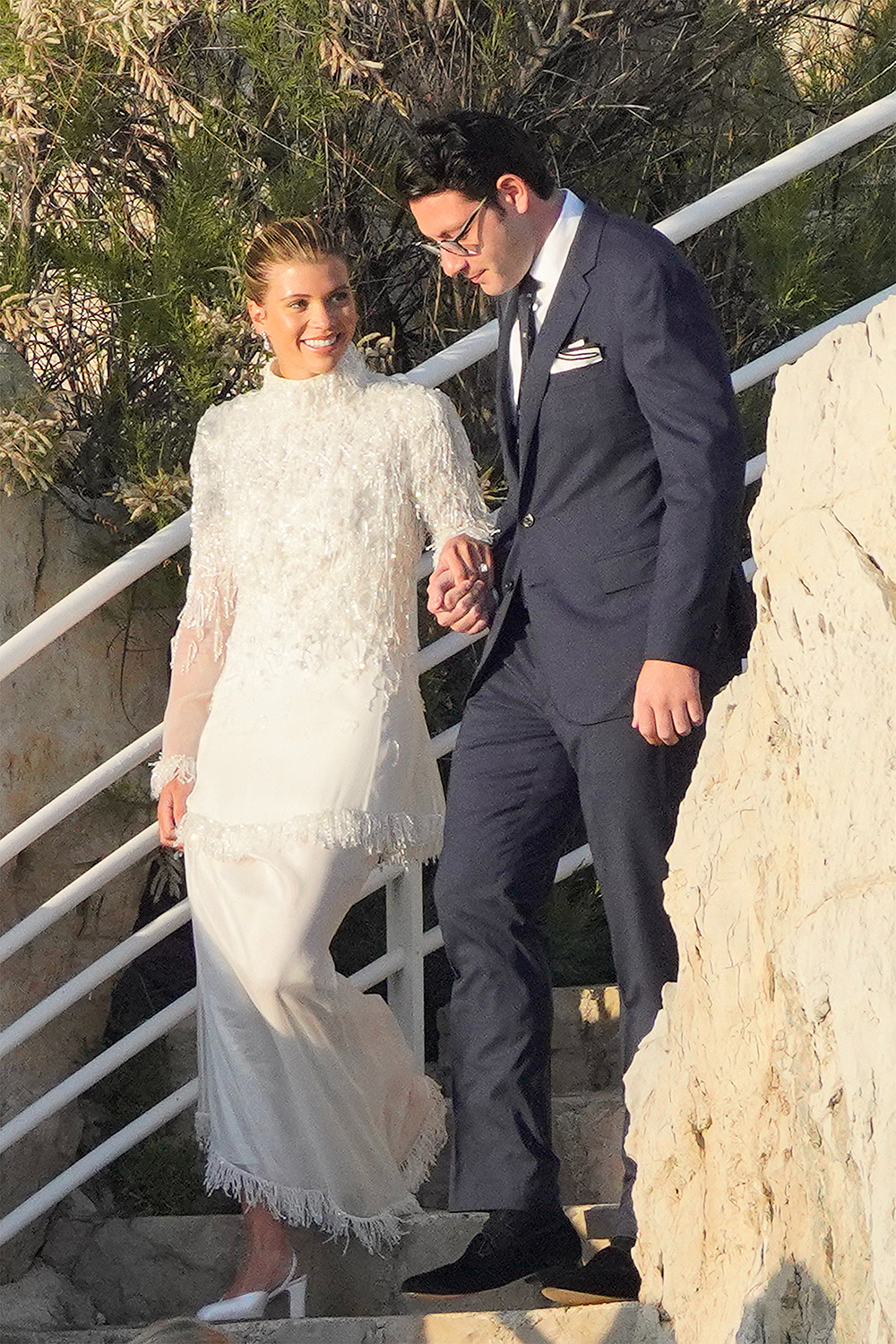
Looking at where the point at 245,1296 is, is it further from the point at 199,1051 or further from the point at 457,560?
the point at 457,560

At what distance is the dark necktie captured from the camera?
2857 millimetres

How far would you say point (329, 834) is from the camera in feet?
9.55

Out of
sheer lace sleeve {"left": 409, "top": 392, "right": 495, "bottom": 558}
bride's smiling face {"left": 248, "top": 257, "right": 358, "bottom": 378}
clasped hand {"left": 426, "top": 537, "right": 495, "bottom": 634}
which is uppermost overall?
bride's smiling face {"left": 248, "top": 257, "right": 358, "bottom": 378}

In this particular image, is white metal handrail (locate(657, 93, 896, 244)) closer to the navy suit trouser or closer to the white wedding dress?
the white wedding dress

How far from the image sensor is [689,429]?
265cm

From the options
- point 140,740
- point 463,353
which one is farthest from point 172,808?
point 463,353

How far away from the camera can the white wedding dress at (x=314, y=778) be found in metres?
2.94

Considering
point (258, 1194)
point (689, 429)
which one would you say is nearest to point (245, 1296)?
point (258, 1194)

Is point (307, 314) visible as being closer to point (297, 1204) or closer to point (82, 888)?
point (82, 888)

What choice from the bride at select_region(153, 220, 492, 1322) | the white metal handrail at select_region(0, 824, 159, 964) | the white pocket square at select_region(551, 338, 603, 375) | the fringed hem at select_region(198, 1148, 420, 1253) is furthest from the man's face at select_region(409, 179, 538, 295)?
the fringed hem at select_region(198, 1148, 420, 1253)

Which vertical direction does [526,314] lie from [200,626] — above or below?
above

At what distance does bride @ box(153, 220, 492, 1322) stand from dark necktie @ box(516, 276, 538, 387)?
26 centimetres

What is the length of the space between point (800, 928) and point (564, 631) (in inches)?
42.3

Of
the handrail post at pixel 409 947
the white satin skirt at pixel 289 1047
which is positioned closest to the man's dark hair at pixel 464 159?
the white satin skirt at pixel 289 1047
